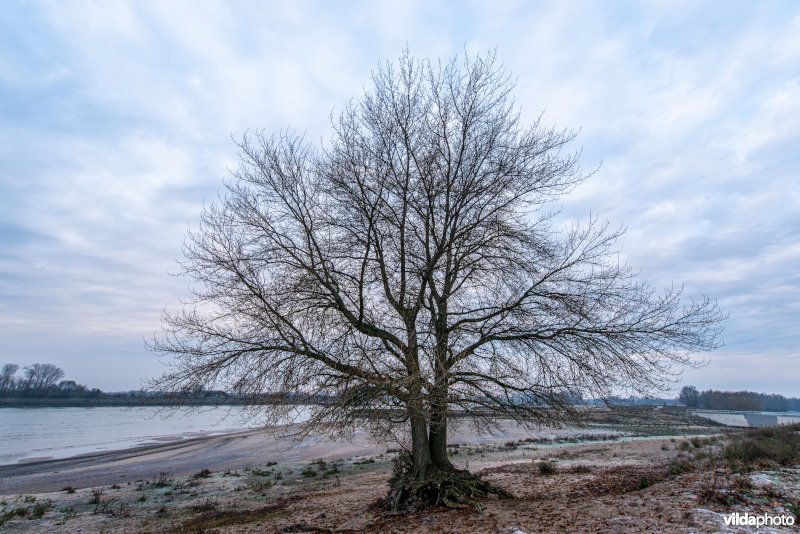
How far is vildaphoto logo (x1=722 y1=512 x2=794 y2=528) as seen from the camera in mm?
6230

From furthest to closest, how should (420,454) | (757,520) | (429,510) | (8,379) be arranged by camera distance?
(8,379) → (420,454) → (429,510) → (757,520)

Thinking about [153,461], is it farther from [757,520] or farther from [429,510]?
[757,520]

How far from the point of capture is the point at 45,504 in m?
15.3

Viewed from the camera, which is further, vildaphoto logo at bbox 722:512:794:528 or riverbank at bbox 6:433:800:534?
riverbank at bbox 6:433:800:534

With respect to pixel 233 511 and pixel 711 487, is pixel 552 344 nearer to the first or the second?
pixel 711 487

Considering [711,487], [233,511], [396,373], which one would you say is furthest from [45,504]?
[711,487]

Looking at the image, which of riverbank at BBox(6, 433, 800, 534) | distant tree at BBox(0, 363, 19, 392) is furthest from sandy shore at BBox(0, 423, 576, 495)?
distant tree at BBox(0, 363, 19, 392)

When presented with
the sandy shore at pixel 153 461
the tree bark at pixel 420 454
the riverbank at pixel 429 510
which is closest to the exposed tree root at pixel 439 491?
the tree bark at pixel 420 454

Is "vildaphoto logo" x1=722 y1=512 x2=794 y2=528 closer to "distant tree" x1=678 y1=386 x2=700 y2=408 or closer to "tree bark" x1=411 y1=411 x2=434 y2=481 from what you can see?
"distant tree" x1=678 y1=386 x2=700 y2=408

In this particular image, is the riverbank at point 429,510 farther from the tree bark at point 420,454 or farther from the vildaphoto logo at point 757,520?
the tree bark at point 420,454

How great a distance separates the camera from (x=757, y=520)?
251 inches

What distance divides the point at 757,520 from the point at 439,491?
5.29 m

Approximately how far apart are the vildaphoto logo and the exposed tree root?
422 cm

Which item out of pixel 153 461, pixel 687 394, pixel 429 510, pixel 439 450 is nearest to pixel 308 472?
pixel 439 450
